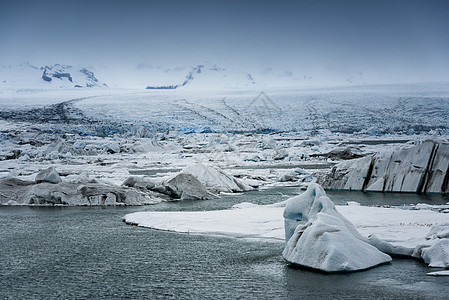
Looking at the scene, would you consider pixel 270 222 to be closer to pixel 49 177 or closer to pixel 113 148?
pixel 49 177

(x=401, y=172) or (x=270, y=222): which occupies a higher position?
(x=270, y=222)

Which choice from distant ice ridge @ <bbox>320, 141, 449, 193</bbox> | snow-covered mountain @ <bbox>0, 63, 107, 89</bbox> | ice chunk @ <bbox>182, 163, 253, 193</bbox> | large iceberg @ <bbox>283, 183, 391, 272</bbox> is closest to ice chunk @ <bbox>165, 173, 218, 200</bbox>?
ice chunk @ <bbox>182, 163, 253, 193</bbox>

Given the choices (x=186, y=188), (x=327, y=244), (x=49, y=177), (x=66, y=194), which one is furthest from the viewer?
(x=186, y=188)

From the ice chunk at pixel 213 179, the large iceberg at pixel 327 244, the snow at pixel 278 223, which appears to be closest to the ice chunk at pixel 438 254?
the snow at pixel 278 223

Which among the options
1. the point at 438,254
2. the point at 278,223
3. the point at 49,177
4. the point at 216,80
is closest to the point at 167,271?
the point at 278,223

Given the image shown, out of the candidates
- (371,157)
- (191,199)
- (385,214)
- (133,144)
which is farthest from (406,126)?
(385,214)

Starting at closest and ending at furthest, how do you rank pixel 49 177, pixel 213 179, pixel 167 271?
1. pixel 167 271
2. pixel 49 177
3. pixel 213 179

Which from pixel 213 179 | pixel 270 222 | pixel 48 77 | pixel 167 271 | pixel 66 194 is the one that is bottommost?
pixel 48 77

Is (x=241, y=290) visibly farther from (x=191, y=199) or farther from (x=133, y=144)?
(x=133, y=144)

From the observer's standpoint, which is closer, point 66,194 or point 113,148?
point 66,194
